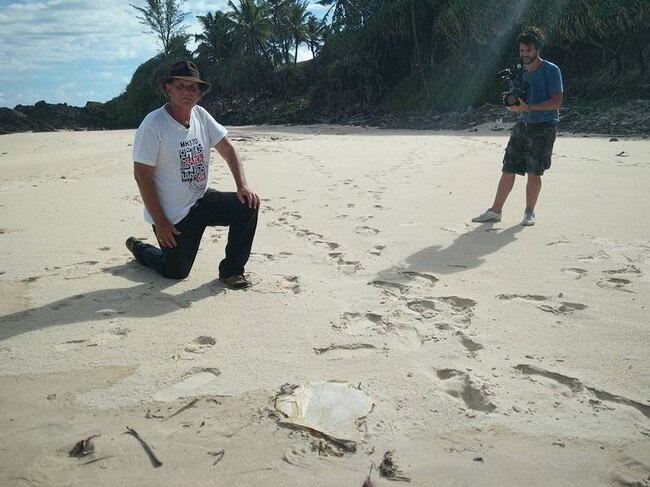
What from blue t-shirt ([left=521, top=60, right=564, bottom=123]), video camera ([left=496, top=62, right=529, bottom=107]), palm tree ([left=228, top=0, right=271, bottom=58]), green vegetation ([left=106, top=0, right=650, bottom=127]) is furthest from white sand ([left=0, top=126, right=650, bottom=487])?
palm tree ([left=228, top=0, right=271, bottom=58])

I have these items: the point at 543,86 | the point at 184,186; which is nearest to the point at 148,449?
the point at 184,186

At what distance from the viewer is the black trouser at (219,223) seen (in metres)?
3.38

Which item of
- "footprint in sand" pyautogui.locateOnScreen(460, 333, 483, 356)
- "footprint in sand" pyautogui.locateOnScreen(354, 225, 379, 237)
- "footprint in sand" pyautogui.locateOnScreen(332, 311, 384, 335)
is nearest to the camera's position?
"footprint in sand" pyautogui.locateOnScreen(460, 333, 483, 356)

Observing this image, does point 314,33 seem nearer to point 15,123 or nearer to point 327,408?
point 15,123

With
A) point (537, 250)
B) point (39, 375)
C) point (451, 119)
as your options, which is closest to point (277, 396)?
point (39, 375)

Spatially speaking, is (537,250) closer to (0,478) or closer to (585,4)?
A: (0,478)

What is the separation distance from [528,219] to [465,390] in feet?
9.20

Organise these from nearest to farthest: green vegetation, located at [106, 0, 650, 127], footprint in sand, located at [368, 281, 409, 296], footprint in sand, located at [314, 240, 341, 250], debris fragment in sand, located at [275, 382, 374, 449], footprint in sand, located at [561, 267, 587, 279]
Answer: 1. debris fragment in sand, located at [275, 382, 374, 449]
2. footprint in sand, located at [368, 281, 409, 296]
3. footprint in sand, located at [561, 267, 587, 279]
4. footprint in sand, located at [314, 240, 341, 250]
5. green vegetation, located at [106, 0, 650, 127]

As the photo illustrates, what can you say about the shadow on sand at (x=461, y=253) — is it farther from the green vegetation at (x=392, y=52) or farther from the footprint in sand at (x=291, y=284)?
the green vegetation at (x=392, y=52)

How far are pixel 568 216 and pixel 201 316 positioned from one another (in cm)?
342

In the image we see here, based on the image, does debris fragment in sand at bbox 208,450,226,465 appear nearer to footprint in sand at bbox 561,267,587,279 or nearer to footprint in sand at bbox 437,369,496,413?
footprint in sand at bbox 437,369,496,413

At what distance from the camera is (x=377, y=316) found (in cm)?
288

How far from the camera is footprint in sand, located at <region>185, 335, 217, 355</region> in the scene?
255 centimetres

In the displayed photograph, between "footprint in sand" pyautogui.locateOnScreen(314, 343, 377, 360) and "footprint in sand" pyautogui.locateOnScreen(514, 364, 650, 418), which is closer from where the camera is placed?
"footprint in sand" pyautogui.locateOnScreen(514, 364, 650, 418)
